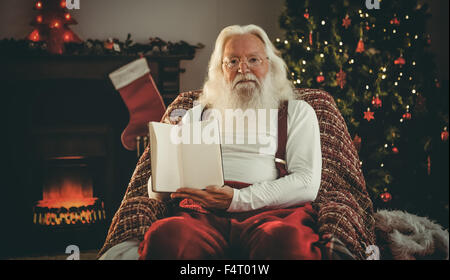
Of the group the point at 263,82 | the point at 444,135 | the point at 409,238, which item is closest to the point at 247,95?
the point at 263,82

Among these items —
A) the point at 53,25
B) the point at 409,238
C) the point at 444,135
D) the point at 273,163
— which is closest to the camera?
the point at 409,238

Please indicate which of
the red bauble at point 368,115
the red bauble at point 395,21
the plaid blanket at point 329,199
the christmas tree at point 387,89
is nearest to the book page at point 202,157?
the plaid blanket at point 329,199

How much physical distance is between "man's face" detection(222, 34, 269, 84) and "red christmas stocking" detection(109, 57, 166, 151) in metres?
1.36

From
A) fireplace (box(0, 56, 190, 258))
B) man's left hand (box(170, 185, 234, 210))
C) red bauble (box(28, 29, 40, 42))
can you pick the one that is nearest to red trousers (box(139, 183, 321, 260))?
man's left hand (box(170, 185, 234, 210))

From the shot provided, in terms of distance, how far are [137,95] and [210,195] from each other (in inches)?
70.3

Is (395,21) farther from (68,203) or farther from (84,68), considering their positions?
(68,203)

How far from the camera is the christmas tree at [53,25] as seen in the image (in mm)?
2795

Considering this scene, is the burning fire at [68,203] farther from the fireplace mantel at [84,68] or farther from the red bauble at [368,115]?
the red bauble at [368,115]

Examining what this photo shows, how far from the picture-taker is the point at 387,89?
2.55 meters

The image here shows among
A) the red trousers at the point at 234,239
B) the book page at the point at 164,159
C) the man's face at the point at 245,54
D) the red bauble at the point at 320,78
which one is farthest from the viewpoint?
the red bauble at the point at 320,78

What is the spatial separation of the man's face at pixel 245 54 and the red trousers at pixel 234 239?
62cm

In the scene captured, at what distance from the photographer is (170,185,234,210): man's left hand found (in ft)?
4.16

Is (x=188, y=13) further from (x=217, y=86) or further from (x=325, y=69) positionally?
(x=217, y=86)

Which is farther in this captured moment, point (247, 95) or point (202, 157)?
point (247, 95)
